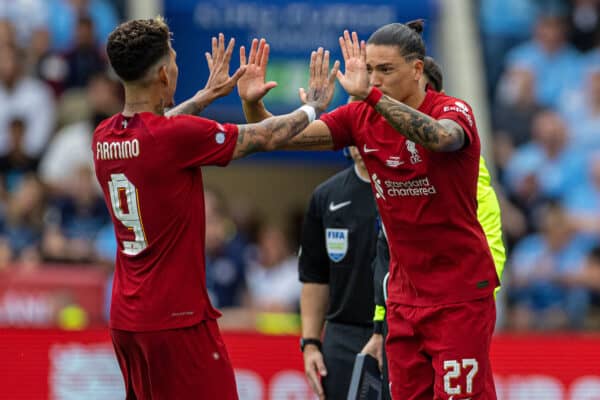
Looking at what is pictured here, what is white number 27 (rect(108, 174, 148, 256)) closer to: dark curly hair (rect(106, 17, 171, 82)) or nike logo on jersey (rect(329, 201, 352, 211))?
dark curly hair (rect(106, 17, 171, 82))

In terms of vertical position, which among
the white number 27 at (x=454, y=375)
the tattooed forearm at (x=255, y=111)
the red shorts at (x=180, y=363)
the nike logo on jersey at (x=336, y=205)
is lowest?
the white number 27 at (x=454, y=375)

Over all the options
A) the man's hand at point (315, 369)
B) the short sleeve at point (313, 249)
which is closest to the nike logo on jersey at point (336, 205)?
the short sleeve at point (313, 249)

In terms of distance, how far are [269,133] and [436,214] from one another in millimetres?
848

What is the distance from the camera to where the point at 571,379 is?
8.60 m

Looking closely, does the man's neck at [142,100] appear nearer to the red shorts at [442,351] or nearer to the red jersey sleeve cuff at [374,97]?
the red jersey sleeve cuff at [374,97]

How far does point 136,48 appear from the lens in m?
4.81

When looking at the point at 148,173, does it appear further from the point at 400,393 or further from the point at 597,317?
the point at 597,317

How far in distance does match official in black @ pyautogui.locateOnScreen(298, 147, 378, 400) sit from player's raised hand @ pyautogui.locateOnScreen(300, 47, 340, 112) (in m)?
0.93

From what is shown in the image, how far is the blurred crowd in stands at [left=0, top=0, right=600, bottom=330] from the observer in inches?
442

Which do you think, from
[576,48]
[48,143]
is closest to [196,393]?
[48,143]

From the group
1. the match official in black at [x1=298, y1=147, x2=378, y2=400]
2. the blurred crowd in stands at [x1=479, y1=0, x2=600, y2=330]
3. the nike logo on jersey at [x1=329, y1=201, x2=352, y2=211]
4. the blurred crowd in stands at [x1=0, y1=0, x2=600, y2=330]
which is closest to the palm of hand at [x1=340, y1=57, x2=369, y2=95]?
the match official in black at [x1=298, y1=147, x2=378, y2=400]

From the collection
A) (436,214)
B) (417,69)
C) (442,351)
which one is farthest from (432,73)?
(442,351)

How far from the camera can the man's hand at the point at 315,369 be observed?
637 cm

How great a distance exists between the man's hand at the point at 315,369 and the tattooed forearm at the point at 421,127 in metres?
1.96
